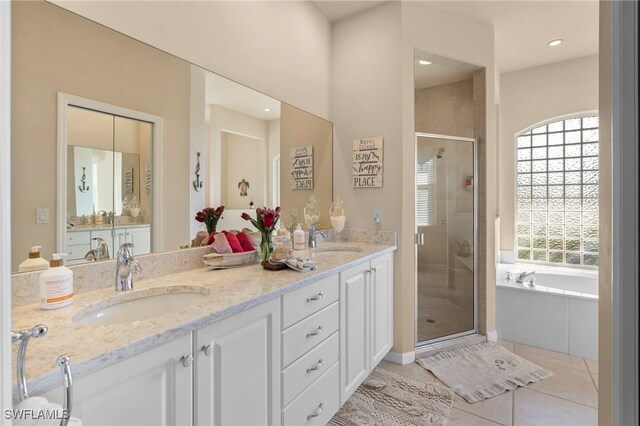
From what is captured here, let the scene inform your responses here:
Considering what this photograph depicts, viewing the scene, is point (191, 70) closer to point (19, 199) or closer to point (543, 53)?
point (19, 199)

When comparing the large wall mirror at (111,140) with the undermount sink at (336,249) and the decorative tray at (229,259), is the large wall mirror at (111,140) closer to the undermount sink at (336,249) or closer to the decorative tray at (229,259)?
the decorative tray at (229,259)

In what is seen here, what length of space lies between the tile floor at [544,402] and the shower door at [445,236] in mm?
656

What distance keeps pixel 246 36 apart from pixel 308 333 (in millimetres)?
1857

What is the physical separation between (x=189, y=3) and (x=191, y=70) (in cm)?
34

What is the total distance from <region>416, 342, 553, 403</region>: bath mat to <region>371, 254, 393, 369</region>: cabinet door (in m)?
0.44

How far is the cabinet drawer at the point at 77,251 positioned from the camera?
1.18 metres

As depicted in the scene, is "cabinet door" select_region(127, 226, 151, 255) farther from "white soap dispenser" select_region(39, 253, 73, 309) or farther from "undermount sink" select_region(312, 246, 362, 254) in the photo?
"undermount sink" select_region(312, 246, 362, 254)

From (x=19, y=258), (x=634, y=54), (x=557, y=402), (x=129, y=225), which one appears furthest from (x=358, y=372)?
(x=634, y=54)

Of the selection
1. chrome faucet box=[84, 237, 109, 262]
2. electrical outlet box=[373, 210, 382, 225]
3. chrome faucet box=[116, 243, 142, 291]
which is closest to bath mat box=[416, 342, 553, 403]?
electrical outlet box=[373, 210, 382, 225]

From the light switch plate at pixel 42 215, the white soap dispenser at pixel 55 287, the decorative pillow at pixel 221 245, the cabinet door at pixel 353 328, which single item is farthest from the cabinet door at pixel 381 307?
the light switch plate at pixel 42 215

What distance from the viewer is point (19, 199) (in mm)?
1052

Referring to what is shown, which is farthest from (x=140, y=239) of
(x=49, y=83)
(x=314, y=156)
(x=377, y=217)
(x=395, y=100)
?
(x=395, y=100)

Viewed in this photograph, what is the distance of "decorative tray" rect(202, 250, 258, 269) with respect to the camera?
1605mm

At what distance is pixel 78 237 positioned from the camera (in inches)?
47.1
